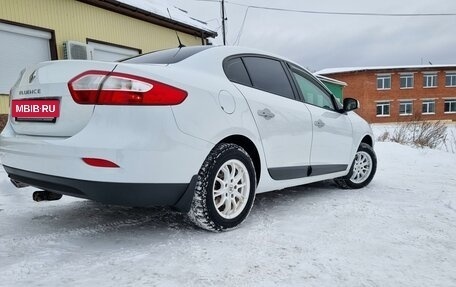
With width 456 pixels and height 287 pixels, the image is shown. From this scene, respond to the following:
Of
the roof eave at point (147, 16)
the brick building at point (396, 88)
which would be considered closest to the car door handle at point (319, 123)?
the roof eave at point (147, 16)

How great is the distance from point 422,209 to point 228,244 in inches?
85.4

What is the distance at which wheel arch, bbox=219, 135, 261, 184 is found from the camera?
2858 mm

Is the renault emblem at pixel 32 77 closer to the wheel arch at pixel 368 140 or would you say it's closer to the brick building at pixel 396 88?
the wheel arch at pixel 368 140

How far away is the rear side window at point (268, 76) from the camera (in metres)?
3.25

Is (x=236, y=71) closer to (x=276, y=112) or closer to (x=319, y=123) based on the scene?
(x=276, y=112)

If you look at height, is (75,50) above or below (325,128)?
above

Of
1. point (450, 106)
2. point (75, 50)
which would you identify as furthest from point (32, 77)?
point (450, 106)

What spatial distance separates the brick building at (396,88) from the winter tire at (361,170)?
33667 millimetres

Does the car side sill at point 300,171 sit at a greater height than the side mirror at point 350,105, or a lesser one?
lesser

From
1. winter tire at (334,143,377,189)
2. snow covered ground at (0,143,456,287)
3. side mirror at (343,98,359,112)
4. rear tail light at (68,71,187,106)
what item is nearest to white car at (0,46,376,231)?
rear tail light at (68,71,187,106)

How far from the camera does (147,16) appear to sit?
11.9m

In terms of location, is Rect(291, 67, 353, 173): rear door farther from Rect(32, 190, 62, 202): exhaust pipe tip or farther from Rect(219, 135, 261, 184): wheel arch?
Rect(32, 190, 62, 202): exhaust pipe tip

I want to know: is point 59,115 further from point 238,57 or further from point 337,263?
point 337,263

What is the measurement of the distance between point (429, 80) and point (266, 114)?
4032 cm
